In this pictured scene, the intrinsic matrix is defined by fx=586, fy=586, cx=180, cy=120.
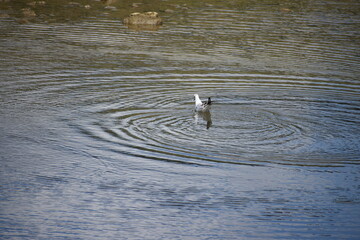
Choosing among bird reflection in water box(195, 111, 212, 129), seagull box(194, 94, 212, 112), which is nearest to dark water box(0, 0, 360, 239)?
bird reflection in water box(195, 111, 212, 129)

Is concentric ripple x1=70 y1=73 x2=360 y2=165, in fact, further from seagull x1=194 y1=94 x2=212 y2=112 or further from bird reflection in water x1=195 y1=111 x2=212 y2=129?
seagull x1=194 y1=94 x2=212 y2=112

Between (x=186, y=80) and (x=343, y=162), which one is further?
(x=186, y=80)

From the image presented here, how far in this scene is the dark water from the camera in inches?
354

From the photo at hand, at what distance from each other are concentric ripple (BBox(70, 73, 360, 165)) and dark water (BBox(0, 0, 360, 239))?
0.16 ft

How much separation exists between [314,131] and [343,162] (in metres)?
1.97

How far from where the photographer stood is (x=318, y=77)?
62.5 ft

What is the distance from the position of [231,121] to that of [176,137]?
75.4 inches

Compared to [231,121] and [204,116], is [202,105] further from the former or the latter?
[231,121]

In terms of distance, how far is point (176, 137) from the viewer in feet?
41.2

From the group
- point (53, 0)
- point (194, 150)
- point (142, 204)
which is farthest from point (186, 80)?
point (53, 0)

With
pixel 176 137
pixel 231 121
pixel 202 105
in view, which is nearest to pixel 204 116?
pixel 202 105

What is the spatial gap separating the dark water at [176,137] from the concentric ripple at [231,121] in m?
0.05

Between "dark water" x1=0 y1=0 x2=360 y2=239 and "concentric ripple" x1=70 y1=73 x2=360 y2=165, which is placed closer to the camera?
"dark water" x1=0 y1=0 x2=360 y2=239

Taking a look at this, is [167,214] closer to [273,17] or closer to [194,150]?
[194,150]
